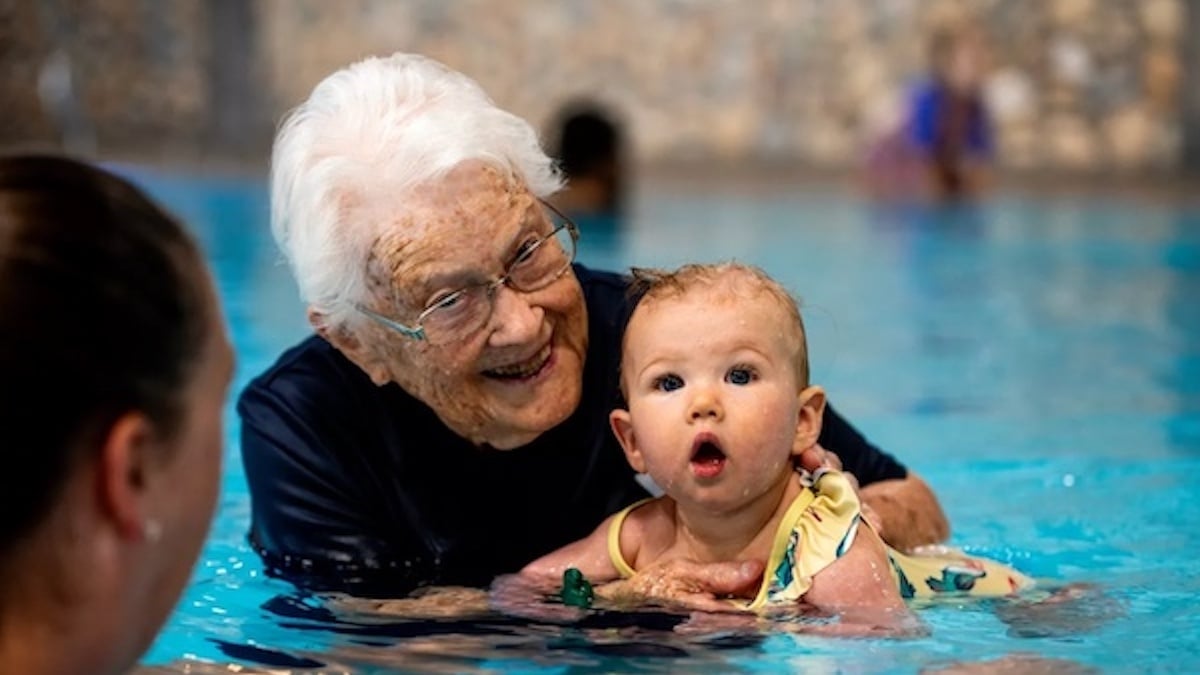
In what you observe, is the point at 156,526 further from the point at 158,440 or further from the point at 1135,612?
the point at 1135,612

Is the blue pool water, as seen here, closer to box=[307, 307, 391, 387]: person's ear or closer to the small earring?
box=[307, 307, 391, 387]: person's ear

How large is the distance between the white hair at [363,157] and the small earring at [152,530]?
1.48 meters

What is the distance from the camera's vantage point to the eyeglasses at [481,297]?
3270mm

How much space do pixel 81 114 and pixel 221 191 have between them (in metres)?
3.53

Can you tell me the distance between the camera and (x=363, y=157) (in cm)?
332

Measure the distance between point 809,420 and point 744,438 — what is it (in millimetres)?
183

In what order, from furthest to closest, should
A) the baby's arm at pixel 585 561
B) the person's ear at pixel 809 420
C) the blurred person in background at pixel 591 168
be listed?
the blurred person in background at pixel 591 168, the baby's arm at pixel 585 561, the person's ear at pixel 809 420

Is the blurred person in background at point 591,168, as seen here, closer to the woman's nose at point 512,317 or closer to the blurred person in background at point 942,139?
the blurred person in background at point 942,139

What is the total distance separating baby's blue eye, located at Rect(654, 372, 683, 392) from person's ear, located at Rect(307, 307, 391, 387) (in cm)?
56

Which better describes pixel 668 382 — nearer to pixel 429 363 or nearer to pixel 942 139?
pixel 429 363

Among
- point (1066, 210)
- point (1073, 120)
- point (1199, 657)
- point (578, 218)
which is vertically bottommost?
point (1199, 657)

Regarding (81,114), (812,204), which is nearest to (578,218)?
(812,204)

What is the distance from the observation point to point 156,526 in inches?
72.4

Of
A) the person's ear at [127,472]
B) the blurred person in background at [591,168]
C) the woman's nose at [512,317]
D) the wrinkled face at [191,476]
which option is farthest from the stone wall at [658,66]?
the person's ear at [127,472]
